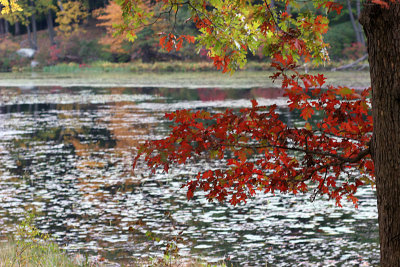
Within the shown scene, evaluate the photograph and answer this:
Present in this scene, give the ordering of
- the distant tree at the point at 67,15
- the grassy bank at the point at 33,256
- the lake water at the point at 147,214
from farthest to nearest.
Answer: the distant tree at the point at 67,15 < the lake water at the point at 147,214 < the grassy bank at the point at 33,256

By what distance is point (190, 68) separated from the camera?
59.0 m

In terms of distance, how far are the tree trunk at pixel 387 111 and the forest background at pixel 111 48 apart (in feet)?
165

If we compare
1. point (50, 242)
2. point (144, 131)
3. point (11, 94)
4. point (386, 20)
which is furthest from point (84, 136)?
point (11, 94)

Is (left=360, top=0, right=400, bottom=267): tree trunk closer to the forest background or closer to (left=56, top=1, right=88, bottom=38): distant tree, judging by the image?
the forest background

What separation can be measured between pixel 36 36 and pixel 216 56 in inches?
2897

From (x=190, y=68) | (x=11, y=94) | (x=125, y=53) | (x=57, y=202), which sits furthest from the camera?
(x=125, y=53)

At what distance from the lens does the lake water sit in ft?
26.8

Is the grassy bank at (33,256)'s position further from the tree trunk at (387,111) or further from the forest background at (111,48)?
the forest background at (111,48)

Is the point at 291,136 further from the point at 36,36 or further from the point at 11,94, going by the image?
the point at 36,36

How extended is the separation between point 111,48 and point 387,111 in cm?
6263

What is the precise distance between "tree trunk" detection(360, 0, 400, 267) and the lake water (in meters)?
2.68

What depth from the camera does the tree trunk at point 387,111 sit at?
400 centimetres

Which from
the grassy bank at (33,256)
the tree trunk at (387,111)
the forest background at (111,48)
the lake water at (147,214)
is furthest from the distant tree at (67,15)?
the tree trunk at (387,111)

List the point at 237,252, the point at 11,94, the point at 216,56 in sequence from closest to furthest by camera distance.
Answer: the point at 216,56 → the point at 237,252 → the point at 11,94
